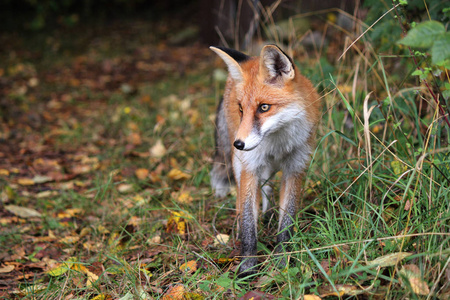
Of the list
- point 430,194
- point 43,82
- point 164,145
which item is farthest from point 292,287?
point 43,82

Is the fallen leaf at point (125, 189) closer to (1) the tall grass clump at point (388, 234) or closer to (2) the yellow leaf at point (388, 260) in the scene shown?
(1) the tall grass clump at point (388, 234)

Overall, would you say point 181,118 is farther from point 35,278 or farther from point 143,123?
point 35,278

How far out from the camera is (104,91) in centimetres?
866

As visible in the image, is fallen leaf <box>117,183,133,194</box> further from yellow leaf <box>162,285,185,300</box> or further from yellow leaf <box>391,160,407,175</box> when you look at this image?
yellow leaf <box>391,160,407,175</box>

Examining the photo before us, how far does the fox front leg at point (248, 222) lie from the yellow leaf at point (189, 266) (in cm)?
32

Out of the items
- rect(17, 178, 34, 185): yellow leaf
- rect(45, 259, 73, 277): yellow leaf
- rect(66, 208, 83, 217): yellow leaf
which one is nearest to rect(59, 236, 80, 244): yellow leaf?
rect(66, 208, 83, 217): yellow leaf

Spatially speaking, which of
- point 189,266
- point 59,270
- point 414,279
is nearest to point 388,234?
point 414,279

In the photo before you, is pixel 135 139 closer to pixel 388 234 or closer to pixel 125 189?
pixel 125 189

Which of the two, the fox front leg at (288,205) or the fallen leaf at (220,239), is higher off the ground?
the fox front leg at (288,205)

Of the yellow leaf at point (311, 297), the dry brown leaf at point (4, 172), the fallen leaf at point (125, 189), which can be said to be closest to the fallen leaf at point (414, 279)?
the yellow leaf at point (311, 297)

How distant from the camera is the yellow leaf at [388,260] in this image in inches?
97.1

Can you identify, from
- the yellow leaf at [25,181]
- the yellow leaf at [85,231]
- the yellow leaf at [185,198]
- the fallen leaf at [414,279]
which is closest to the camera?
the fallen leaf at [414,279]

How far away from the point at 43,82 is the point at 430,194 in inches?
326

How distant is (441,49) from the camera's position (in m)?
2.11
